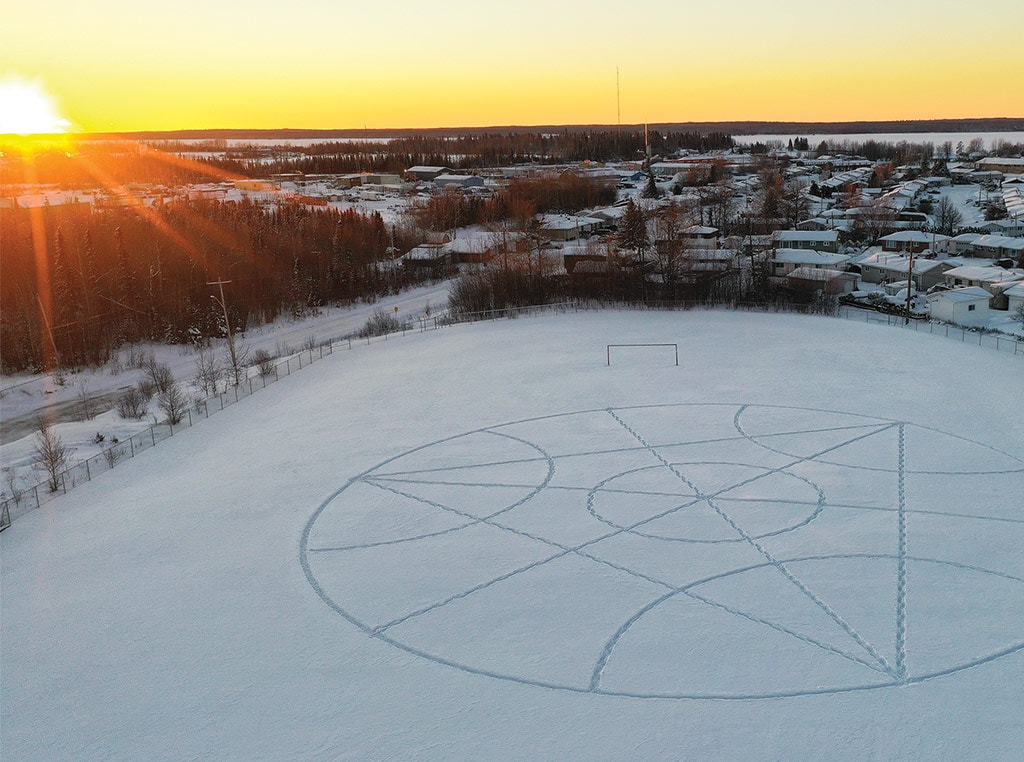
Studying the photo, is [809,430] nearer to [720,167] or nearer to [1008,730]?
[1008,730]

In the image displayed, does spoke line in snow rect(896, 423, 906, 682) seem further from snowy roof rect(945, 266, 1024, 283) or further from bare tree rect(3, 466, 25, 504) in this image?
snowy roof rect(945, 266, 1024, 283)

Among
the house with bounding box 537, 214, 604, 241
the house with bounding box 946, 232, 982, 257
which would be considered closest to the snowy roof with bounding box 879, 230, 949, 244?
the house with bounding box 946, 232, 982, 257

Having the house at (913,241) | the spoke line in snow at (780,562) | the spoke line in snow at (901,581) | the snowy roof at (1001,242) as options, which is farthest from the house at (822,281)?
the spoke line in snow at (901,581)

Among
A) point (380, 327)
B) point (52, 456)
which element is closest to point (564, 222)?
point (380, 327)

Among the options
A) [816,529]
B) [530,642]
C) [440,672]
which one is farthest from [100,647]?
[816,529]

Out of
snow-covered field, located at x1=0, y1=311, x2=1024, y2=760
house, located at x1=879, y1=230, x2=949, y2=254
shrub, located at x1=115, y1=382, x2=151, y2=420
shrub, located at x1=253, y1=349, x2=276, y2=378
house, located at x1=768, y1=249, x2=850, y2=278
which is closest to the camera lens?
snow-covered field, located at x1=0, y1=311, x2=1024, y2=760
